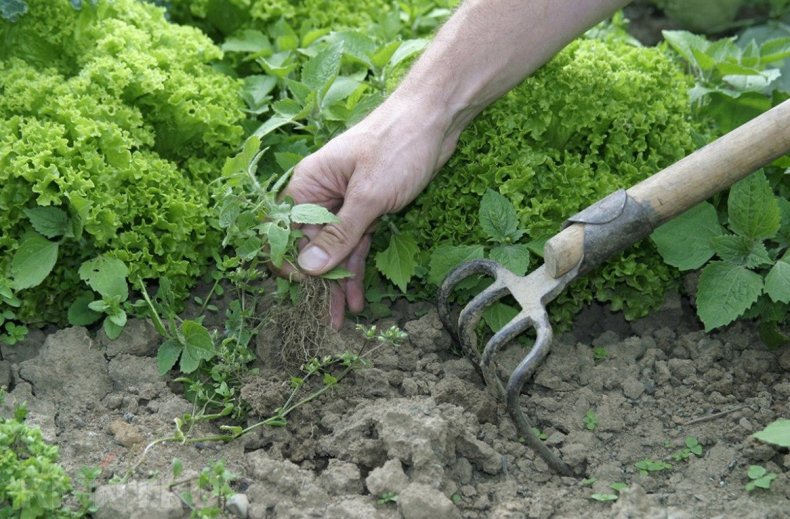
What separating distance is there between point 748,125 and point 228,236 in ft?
4.87

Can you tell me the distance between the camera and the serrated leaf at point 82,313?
3.10 metres

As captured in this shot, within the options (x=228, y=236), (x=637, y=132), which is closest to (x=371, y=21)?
(x=637, y=132)

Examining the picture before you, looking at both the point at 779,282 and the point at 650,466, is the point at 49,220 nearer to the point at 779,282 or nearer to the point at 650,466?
the point at 650,466

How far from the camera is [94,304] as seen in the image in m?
2.95

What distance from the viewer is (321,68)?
3.40 m

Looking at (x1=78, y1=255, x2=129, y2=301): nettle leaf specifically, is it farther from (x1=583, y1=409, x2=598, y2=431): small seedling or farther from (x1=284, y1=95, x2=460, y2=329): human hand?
(x1=583, y1=409, x2=598, y2=431): small seedling

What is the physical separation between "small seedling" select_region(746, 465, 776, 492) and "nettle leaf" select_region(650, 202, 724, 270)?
683 millimetres

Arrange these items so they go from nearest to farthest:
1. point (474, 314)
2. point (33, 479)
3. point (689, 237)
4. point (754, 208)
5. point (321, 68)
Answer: point (33, 479) → point (474, 314) → point (754, 208) → point (689, 237) → point (321, 68)

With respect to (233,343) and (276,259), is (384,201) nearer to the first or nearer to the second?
(276,259)

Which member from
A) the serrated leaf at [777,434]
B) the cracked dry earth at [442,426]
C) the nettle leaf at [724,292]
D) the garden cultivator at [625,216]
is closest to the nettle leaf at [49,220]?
the cracked dry earth at [442,426]

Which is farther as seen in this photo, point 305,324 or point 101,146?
point 101,146

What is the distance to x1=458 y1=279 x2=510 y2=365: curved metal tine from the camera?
9.29 feet

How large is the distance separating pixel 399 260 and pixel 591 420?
785 mm

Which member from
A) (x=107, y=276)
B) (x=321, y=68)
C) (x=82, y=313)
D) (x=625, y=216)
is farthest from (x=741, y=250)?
(x=82, y=313)
